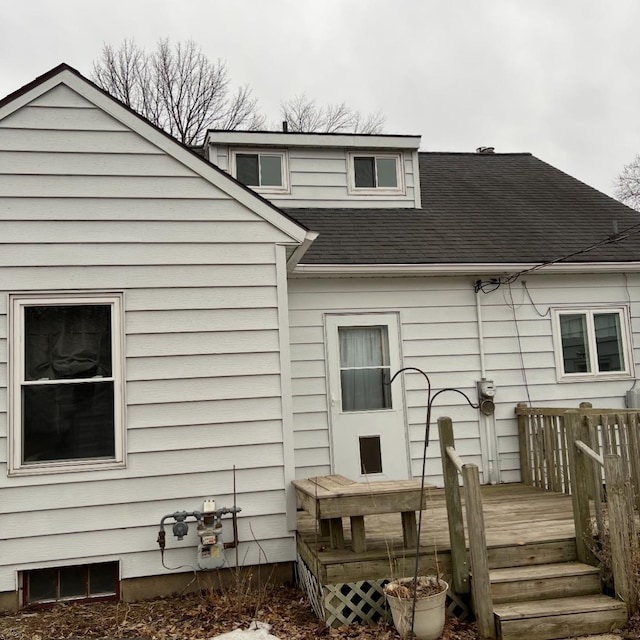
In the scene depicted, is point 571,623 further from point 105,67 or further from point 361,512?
point 105,67

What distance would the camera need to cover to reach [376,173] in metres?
9.05

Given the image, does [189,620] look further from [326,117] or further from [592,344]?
[326,117]

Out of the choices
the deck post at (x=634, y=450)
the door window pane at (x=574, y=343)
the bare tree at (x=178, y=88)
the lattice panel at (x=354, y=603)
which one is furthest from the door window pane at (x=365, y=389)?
the bare tree at (x=178, y=88)

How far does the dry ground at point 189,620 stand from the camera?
4.27 meters

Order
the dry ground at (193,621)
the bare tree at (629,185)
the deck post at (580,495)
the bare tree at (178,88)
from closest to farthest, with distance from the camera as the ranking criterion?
the dry ground at (193,621) < the deck post at (580,495) < the bare tree at (178,88) < the bare tree at (629,185)

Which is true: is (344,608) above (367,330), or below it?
below

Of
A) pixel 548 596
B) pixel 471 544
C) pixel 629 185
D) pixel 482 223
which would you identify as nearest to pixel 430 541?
pixel 471 544

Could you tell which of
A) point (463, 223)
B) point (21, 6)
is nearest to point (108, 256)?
point (463, 223)

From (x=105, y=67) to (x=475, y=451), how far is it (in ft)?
61.6

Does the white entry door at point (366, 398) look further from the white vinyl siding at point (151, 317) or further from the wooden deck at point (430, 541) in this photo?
the white vinyl siding at point (151, 317)

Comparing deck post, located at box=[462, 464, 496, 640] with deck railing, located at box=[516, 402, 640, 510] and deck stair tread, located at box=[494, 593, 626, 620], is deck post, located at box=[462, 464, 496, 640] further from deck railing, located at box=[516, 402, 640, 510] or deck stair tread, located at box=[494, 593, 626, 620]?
→ deck railing, located at box=[516, 402, 640, 510]

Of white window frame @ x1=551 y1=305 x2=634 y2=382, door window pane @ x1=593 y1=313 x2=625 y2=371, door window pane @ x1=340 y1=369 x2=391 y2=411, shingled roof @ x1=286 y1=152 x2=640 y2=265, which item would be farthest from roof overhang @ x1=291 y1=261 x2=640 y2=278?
door window pane @ x1=340 y1=369 x2=391 y2=411

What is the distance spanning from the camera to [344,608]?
438 cm

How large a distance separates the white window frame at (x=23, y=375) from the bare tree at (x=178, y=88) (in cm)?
1567
